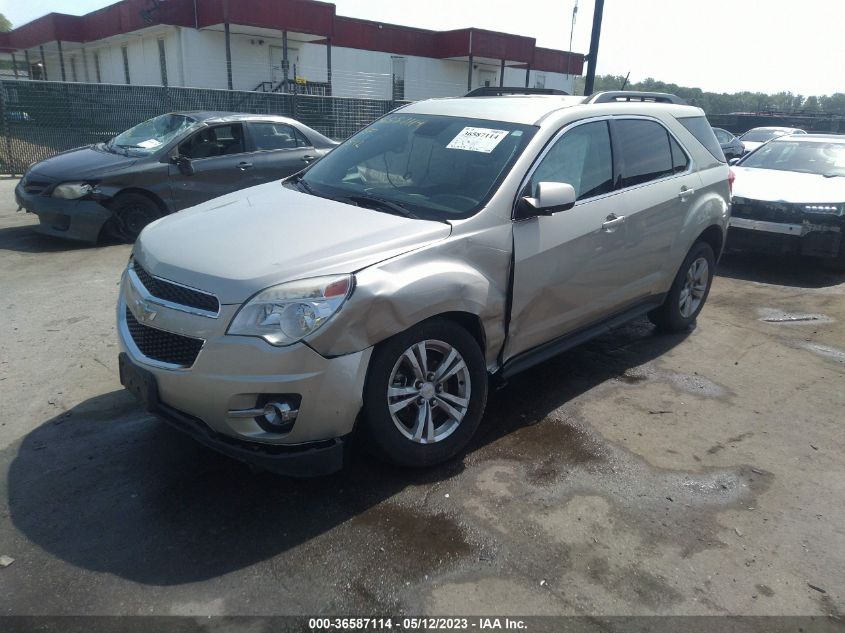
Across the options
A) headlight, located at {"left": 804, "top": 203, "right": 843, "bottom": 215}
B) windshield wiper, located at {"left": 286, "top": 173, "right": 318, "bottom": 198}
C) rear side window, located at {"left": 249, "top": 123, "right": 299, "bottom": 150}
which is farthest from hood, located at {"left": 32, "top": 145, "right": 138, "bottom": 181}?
headlight, located at {"left": 804, "top": 203, "right": 843, "bottom": 215}

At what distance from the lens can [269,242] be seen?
3.27 metres

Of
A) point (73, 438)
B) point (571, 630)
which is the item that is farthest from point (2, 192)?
point (571, 630)

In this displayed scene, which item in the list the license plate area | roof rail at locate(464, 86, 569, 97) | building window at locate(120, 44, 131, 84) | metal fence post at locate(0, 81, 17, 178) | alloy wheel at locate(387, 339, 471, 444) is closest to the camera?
the license plate area

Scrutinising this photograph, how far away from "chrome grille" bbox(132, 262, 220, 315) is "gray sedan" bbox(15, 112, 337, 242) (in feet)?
17.2

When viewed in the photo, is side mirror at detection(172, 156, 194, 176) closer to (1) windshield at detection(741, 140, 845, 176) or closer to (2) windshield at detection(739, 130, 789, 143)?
(1) windshield at detection(741, 140, 845, 176)

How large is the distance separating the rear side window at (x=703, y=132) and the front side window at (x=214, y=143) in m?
5.81

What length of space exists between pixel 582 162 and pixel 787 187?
5.48 m

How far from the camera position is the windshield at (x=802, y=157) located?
901 centimetres

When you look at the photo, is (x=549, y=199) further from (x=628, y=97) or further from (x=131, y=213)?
(x=131, y=213)

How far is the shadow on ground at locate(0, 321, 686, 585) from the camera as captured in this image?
9.34 ft

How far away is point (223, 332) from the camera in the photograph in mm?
2904

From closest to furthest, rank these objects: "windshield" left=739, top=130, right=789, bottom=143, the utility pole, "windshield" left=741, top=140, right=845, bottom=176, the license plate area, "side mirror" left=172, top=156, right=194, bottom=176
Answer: the license plate area, "side mirror" left=172, top=156, right=194, bottom=176, "windshield" left=741, top=140, right=845, bottom=176, the utility pole, "windshield" left=739, top=130, right=789, bottom=143

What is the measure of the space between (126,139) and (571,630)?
8583mm

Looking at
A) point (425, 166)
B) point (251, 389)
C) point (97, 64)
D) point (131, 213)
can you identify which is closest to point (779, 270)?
point (425, 166)
